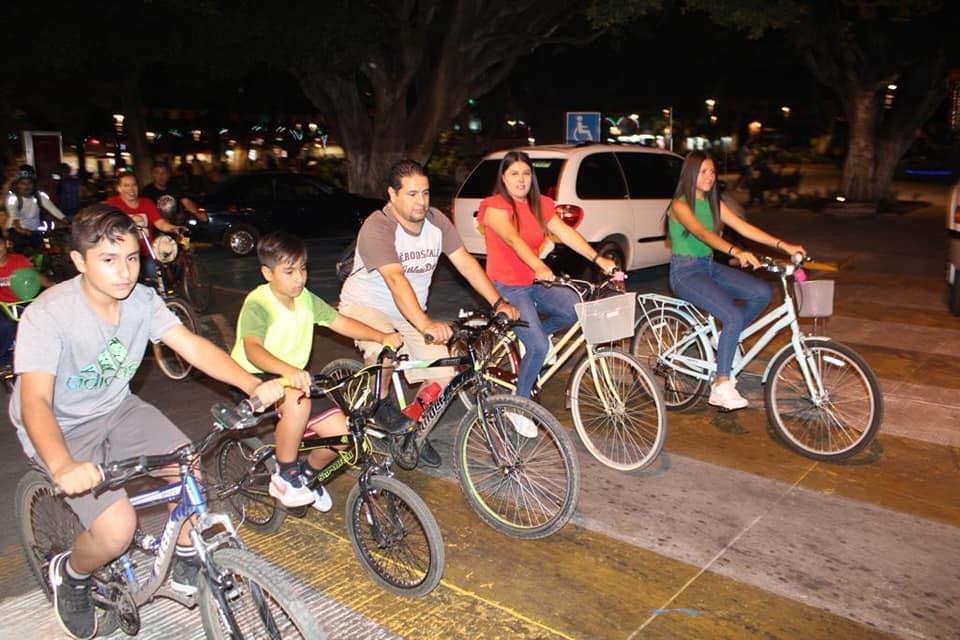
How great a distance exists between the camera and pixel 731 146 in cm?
5256

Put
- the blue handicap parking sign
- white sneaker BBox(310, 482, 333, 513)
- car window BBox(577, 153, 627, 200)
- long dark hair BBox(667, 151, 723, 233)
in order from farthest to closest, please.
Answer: the blue handicap parking sign, car window BBox(577, 153, 627, 200), long dark hair BBox(667, 151, 723, 233), white sneaker BBox(310, 482, 333, 513)

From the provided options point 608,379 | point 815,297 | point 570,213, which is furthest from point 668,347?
point 570,213

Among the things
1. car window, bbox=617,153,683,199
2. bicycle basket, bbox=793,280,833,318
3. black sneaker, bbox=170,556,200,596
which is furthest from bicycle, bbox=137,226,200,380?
car window, bbox=617,153,683,199

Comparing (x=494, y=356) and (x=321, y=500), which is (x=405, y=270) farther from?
(x=321, y=500)

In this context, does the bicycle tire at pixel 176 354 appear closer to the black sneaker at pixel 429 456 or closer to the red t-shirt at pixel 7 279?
the red t-shirt at pixel 7 279

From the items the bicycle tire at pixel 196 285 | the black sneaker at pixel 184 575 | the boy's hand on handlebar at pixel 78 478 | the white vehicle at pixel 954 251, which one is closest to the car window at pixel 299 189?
the bicycle tire at pixel 196 285

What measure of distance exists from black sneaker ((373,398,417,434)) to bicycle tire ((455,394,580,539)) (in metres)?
0.38

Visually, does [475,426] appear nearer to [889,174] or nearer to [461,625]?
[461,625]

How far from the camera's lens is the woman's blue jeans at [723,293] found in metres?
5.87

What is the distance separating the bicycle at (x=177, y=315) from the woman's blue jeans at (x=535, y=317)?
3.59 m

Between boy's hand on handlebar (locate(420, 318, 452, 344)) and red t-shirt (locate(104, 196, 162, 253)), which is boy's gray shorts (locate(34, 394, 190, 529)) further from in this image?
red t-shirt (locate(104, 196, 162, 253))

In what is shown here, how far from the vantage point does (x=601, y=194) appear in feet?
35.6

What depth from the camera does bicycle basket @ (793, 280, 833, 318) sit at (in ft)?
17.8

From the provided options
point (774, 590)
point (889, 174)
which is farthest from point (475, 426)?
point (889, 174)
